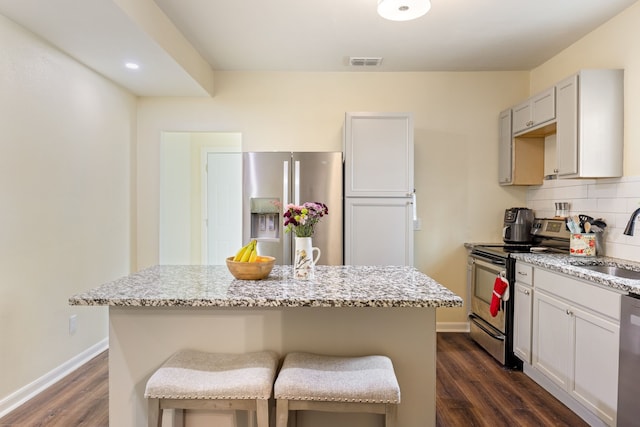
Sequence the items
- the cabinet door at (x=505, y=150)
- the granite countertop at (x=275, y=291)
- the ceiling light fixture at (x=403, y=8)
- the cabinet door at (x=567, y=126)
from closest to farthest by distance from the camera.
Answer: the granite countertop at (x=275, y=291) < the ceiling light fixture at (x=403, y=8) < the cabinet door at (x=567, y=126) < the cabinet door at (x=505, y=150)

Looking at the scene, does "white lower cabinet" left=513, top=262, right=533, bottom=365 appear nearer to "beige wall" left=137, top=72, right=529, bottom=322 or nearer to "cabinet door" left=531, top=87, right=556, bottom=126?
"beige wall" left=137, top=72, right=529, bottom=322

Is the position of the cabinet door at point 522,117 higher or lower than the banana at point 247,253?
higher

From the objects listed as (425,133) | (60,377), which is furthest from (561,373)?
(60,377)

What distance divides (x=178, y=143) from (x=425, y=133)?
2.92 m

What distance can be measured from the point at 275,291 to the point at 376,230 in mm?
1935

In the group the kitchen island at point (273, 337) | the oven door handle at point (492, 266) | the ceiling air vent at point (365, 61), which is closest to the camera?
the kitchen island at point (273, 337)

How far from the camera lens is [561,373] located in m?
2.37

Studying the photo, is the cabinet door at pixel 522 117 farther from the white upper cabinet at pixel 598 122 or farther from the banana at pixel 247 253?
the banana at pixel 247 253

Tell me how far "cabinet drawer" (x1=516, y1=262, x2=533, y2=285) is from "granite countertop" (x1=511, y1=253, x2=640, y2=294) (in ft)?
0.17

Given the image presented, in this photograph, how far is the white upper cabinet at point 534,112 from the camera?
116 inches

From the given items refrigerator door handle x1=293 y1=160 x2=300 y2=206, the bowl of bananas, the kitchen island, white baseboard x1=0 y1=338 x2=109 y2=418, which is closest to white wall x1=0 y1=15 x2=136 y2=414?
white baseboard x1=0 y1=338 x2=109 y2=418

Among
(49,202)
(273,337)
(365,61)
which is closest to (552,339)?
(273,337)

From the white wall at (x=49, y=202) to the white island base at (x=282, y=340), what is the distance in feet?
4.01

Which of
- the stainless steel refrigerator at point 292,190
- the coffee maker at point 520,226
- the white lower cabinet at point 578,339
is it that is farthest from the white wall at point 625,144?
the stainless steel refrigerator at point 292,190
